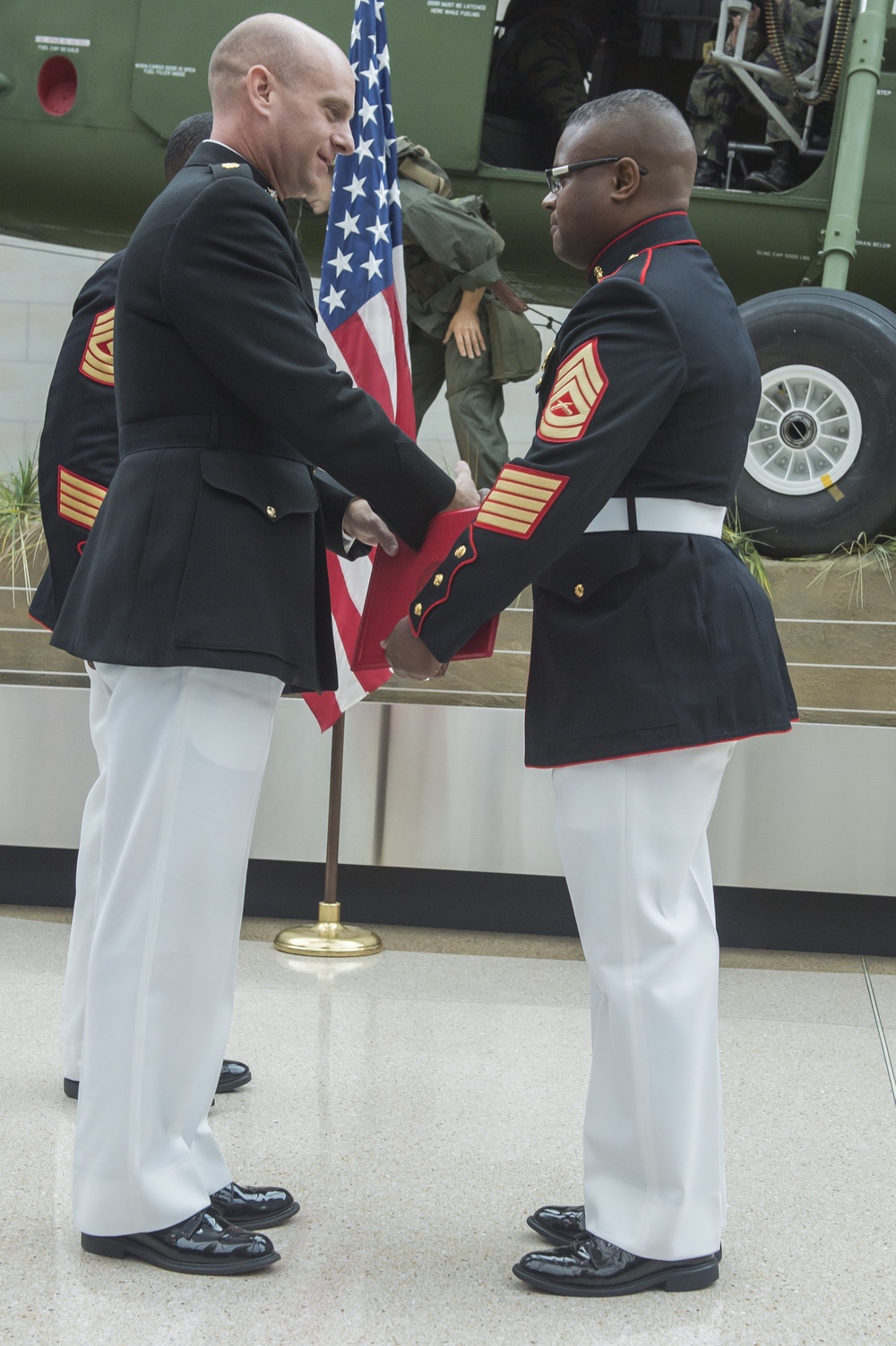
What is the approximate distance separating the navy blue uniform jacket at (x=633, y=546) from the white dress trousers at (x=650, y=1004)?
0.06m

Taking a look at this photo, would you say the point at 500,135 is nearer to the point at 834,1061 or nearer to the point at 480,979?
the point at 480,979

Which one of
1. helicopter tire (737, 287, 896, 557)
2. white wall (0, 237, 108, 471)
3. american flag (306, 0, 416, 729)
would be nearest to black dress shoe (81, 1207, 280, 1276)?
american flag (306, 0, 416, 729)

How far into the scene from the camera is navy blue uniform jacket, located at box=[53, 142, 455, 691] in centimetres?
135

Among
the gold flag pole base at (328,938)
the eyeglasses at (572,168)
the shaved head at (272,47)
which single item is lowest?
the gold flag pole base at (328,938)

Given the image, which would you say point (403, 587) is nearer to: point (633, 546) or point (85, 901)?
point (633, 546)

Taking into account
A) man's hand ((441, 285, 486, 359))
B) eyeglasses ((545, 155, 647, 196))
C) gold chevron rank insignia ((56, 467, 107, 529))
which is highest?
eyeglasses ((545, 155, 647, 196))

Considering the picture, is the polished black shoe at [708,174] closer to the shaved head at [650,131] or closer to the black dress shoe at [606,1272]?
the shaved head at [650,131]

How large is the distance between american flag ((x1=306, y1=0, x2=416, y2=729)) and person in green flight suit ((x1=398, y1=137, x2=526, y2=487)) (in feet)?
0.74

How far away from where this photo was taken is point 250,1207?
1.53 metres

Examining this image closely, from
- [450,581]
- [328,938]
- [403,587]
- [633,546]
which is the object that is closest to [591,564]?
[633,546]

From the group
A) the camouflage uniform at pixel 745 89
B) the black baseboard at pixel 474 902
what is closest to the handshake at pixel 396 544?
the black baseboard at pixel 474 902

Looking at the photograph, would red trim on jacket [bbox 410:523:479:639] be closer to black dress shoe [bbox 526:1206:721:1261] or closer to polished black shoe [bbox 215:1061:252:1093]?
black dress shoe [bbox 526:1206:721:1261]

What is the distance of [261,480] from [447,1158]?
1.02m

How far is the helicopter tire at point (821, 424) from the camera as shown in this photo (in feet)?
10.7
